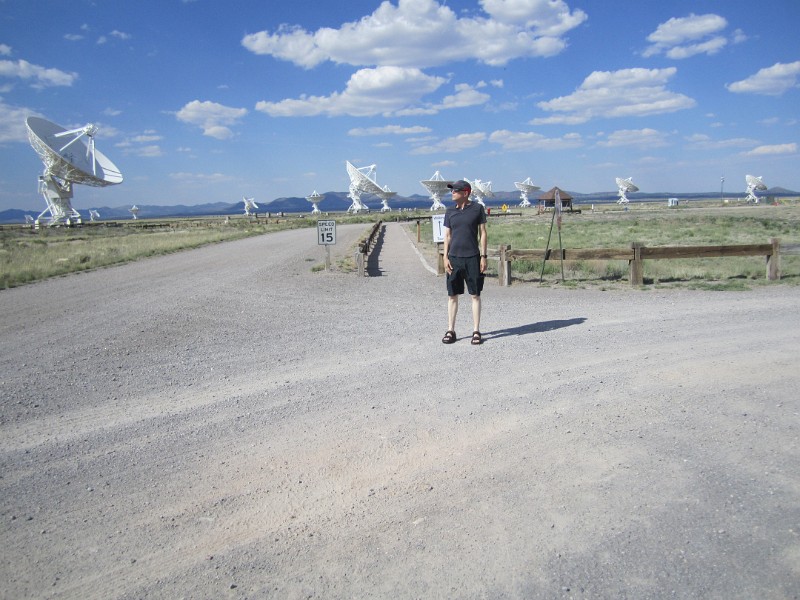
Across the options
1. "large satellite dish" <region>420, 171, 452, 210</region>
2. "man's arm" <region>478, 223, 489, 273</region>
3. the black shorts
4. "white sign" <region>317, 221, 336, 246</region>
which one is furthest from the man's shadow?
"large satellite dish" <region>420, 171, 452, 210</region>

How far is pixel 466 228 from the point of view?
7.05m

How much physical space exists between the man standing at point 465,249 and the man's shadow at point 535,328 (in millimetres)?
611

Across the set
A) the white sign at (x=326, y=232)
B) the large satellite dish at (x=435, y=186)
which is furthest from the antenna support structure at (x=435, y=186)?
the white sign at (x=326, y=232)

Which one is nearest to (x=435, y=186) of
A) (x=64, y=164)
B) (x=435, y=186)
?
(x=435, y=186)

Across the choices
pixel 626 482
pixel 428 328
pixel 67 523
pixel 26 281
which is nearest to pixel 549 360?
pixel 428 328

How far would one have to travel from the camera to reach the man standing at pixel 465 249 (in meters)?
7.05

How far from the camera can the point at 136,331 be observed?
859 cm

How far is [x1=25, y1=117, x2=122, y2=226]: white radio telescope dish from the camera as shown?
53.5 meters

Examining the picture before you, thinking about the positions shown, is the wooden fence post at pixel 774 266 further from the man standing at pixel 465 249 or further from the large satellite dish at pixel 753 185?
the large satellite dish at pixel 753 185

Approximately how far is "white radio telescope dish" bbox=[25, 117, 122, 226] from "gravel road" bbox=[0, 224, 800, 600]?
54300 millimetres

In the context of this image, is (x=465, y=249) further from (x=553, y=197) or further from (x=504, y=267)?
(x=553, y=197)

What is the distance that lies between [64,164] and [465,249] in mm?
61877

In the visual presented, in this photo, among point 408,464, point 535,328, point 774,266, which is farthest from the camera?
point 774,266

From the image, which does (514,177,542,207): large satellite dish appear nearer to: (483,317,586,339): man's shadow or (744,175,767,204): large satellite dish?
(744,175,767,204): large satellite dish
